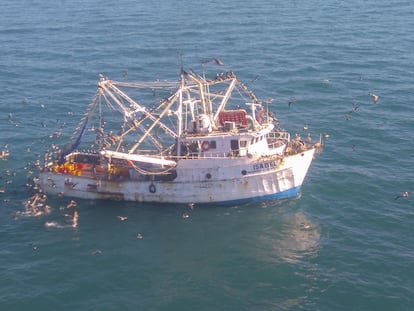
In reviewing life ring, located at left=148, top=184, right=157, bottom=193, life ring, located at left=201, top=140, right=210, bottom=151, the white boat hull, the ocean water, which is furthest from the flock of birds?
life ring, located at left=201, top=140, right=210, bottom=151

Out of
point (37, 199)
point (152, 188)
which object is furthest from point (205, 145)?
point (37, 199)

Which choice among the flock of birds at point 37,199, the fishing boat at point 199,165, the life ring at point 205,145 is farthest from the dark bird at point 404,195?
the life ring at point 205,145

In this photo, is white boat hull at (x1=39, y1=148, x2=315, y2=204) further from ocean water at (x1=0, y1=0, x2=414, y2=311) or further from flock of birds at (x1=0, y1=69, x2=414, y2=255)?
flock of birds at (x1=0, y1=69, x2=414, y2=255)

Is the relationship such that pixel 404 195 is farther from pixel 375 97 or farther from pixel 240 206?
pixel 375 97

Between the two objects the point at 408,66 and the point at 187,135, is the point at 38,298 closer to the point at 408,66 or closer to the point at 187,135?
the point at 187,135

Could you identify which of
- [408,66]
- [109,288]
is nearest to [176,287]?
[109,288]
